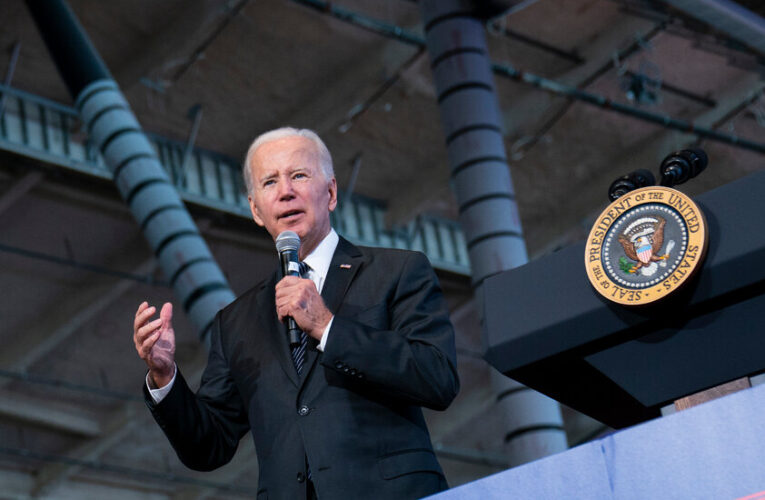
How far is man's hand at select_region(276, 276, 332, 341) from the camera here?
7.40 feet

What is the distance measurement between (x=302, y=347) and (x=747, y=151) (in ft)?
53.9

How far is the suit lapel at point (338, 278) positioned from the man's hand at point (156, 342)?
13.4 inches

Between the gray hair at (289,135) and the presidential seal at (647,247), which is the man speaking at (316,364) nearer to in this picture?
the gray hair at (289,135)

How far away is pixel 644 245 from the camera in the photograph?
6.72 feet

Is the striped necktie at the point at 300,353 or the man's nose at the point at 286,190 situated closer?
the striped necktie at the point at 300,353

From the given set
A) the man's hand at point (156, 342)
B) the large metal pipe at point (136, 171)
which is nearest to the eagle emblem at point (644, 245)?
the man's hand at point (156, 342)

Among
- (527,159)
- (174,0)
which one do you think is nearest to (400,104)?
(527,159)

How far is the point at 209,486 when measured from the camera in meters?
19.4

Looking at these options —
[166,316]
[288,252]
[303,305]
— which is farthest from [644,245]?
[166,316]

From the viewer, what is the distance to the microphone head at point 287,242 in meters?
2.50

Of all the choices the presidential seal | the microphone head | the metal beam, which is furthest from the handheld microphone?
the metal beam

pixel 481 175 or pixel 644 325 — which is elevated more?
pixel 481 175

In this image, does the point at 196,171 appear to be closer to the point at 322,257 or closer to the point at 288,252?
the point at 322,257

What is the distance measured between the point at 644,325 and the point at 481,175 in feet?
29.9
